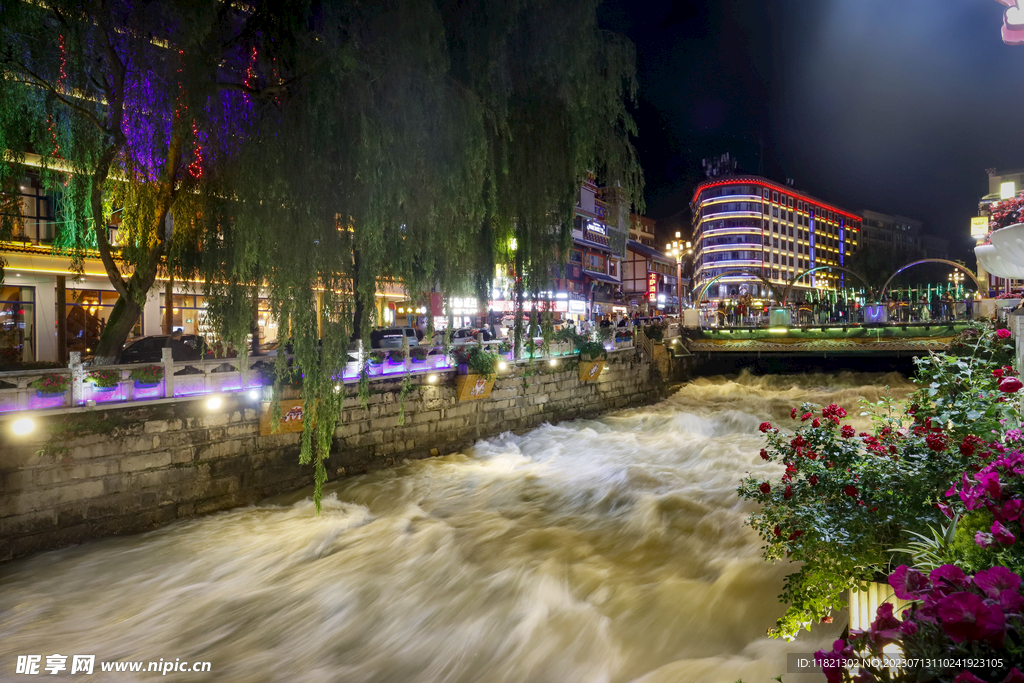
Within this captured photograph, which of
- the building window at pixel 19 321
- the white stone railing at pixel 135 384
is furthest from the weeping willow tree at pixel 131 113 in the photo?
the building window at pixel 19 321

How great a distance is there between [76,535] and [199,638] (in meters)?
3.93

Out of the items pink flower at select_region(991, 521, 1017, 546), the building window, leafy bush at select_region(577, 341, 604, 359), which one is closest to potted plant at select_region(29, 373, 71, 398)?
pink flower at select_region(991, 521, 1017, 546)

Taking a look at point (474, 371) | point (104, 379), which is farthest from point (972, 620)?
point (474, 371)

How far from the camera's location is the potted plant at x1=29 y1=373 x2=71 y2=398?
8.66 m

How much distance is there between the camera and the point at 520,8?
809 cm

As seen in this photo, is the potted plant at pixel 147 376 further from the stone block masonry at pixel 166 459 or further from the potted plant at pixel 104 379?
the stone block masonry at pixel 166 459

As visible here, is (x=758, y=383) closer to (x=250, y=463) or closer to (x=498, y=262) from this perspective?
(x=498, y=262)

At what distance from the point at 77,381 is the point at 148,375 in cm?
103

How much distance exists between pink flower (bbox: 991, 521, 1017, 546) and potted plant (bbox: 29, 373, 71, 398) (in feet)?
37.4

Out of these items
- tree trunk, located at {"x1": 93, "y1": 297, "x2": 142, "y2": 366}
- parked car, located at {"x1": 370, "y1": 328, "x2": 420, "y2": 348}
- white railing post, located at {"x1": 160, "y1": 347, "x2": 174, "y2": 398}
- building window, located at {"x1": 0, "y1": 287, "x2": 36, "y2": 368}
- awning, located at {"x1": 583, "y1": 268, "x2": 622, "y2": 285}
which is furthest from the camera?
awning, located at {"x1": 583, "y1": 268, "x2": 622, "y2": 285}

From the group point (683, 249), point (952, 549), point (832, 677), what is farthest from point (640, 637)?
point (683, 249)

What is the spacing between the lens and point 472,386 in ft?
52.0

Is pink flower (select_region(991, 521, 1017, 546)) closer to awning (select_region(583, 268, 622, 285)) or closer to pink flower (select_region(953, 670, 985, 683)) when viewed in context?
pink flower (select_region(953, 670, 985, 683))

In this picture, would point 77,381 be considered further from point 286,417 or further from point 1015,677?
point 1015,677
